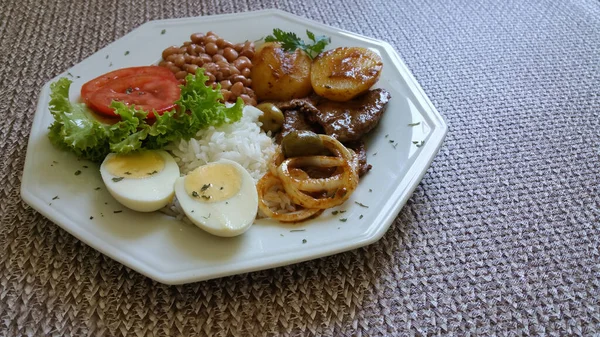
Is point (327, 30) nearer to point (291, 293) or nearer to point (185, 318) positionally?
point (291, 293)

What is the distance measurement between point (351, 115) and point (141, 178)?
792 millimetres

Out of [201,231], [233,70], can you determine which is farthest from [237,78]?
[201,231]

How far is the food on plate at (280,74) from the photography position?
6.70 feet

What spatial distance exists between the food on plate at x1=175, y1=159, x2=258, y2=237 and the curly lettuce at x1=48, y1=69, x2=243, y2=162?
22 cm

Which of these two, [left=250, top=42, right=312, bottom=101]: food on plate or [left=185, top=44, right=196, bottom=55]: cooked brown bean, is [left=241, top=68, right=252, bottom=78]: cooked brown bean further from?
[left=185, top=44, right=196, bottom=55]: cooked brown bean

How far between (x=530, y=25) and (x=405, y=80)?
1.10 metres

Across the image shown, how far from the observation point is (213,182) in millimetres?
1537

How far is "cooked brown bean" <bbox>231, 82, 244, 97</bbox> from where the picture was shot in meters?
2.03

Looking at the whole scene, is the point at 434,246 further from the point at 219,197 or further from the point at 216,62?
the point at 216,62

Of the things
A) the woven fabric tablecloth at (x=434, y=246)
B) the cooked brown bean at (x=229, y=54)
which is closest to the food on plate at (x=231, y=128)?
the cooked brown bean at (x=229, y=54)

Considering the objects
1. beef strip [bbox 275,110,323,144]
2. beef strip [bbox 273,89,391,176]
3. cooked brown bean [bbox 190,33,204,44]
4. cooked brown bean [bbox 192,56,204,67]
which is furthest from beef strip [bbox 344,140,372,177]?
cooked brown bean [bbox 190,33,204,44]

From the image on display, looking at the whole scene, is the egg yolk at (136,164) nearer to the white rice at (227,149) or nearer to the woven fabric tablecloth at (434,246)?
the white rice at (227,149)

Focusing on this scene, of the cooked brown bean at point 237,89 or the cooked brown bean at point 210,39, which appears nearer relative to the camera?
the cooked brown bean at point 237,89

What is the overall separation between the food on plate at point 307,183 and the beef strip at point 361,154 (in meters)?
0.05
